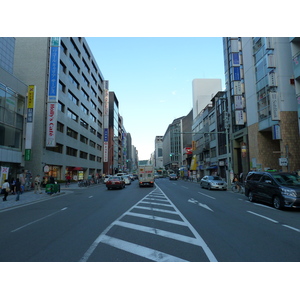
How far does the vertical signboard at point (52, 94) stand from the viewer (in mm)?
31000

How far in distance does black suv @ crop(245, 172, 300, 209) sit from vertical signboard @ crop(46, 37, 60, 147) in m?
25.4

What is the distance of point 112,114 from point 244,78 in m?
60.2

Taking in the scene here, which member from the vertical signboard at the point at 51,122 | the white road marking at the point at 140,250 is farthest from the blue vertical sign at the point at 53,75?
the white road marking at the point at 140,250

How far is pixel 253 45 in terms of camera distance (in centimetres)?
3055

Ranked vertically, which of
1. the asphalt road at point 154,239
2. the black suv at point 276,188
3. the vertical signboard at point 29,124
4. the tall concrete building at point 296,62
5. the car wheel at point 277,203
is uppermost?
the tall concrete building at point 296,62

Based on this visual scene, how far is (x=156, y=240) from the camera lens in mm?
6078

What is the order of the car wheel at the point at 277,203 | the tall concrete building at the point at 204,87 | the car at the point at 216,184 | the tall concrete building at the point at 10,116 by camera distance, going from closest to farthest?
1. the car wheel at the point at 277,203
2. the tall concrete building at the point at 10,116
3. the car at the point at 216,184
4. the tall concrete building at the point at 204,87

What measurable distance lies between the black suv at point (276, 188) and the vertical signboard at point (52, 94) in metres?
25.4

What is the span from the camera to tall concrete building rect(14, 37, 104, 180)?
31.0 m

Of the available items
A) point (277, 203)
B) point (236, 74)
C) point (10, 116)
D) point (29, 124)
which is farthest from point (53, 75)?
point (277, 203)

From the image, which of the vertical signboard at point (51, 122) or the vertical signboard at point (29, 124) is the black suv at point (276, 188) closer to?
the vertical signboard at point (29, 124)

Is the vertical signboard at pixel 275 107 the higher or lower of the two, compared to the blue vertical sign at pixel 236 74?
lower

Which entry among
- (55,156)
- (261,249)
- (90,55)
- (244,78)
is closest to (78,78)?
(90,55)

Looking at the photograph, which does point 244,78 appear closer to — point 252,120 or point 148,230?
point 252,120
